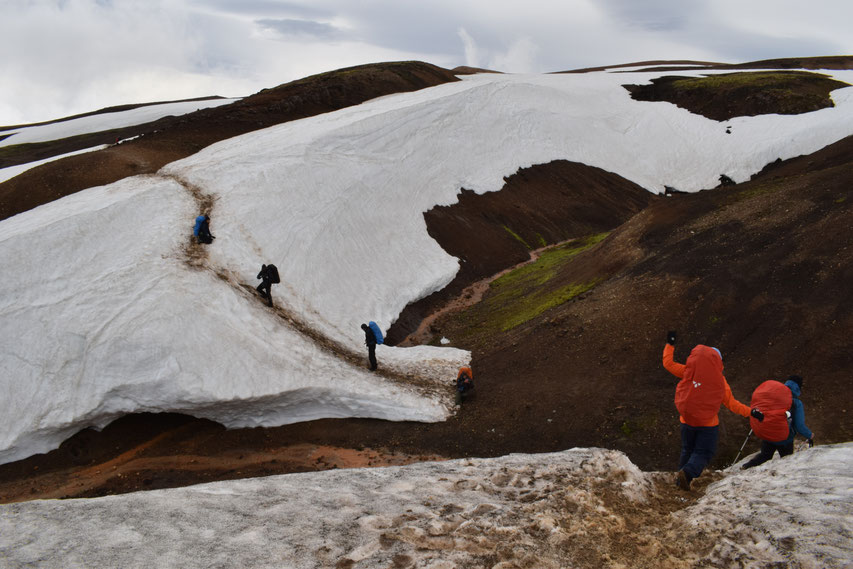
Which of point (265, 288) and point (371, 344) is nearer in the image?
point (371, 344)

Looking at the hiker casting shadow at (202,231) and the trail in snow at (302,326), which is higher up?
the hiker casting shadow at (202,231)

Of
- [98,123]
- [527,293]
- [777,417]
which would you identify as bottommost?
[777,417]

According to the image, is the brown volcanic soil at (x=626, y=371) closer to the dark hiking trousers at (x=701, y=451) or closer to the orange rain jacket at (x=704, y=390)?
the dark hiking trousers at (x=701, y=451)

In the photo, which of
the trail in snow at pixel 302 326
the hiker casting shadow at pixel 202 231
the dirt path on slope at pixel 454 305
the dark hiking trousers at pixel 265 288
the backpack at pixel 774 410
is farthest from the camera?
the dirt path on slope at pixel 454 305

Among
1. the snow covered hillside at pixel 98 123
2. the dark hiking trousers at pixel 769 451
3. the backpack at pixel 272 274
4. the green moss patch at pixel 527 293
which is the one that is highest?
the snow covered hillside at pixel 98 123

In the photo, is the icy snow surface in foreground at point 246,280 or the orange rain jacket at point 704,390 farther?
the icy snow surface in foreground at point 246,280

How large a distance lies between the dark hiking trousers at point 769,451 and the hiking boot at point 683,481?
5.55 feet

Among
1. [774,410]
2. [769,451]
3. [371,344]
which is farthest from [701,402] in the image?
[371,344]

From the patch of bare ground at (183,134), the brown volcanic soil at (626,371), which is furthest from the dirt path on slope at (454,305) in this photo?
the patch of bare ground at (183,134)

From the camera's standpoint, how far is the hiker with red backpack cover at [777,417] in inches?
392

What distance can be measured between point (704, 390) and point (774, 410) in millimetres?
1342

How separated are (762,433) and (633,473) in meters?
2.62

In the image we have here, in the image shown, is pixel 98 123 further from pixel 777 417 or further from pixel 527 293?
pixel 777 417

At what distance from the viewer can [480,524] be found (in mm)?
8328
